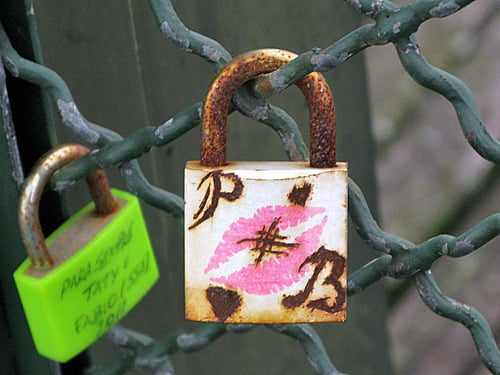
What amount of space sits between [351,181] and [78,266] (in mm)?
220

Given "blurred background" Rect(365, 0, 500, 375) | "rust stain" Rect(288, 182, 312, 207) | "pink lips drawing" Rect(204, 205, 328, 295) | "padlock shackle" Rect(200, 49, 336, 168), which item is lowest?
"blurred background" Rect(365, 0, 500, 375)

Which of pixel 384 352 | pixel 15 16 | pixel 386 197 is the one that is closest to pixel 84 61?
pixel 15 16

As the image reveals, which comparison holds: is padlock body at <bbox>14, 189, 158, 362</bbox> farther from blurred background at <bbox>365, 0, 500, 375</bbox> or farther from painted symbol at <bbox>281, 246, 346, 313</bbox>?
blurred background at <bbox>365, 0, 500, 375</bbox>

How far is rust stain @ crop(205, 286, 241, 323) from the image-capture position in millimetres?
442

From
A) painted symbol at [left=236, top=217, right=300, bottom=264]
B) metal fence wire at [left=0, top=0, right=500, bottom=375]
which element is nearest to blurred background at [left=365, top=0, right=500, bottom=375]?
metal fence wire at [left=0, top=0, right=500, bottom=375]

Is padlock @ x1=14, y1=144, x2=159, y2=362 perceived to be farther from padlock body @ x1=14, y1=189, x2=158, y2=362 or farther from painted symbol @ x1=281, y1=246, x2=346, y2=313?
painted symbol @ x1=281, y1=246, x2=346, y2=313

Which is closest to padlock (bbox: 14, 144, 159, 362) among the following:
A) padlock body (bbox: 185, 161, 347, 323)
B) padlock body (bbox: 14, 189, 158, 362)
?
padlock body (bbox: 14, 189, 158, 362)

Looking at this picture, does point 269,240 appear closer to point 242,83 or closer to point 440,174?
point 242,83

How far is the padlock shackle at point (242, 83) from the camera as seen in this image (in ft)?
1.38

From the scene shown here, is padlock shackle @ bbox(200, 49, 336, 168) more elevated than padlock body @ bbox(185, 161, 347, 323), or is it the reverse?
padlock shackle @ bbox(200, 49, 336, 168)

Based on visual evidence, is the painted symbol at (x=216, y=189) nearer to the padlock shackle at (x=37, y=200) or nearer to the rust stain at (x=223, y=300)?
the rust stain at (x=223, y=300)

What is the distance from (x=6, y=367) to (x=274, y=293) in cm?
29

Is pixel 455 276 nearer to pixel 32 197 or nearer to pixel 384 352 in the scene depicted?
pixel 384 352

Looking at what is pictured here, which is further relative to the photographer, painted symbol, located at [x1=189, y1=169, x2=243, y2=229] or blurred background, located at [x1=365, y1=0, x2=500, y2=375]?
blurred background, located at [x1=365, y1=0, x2=500, y2=375]
